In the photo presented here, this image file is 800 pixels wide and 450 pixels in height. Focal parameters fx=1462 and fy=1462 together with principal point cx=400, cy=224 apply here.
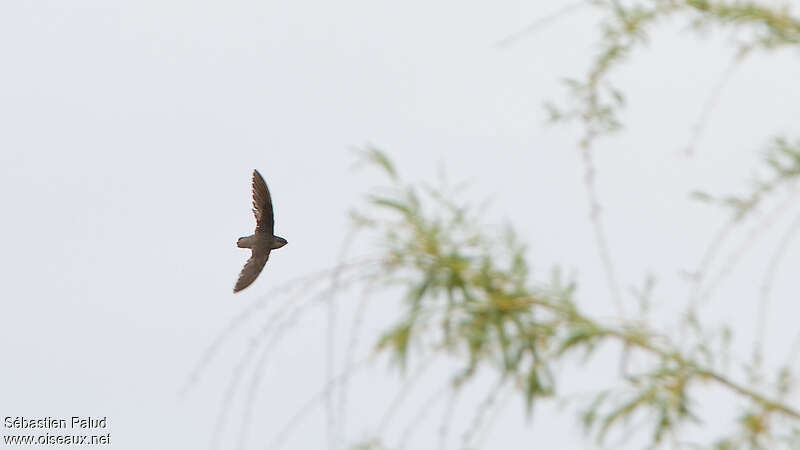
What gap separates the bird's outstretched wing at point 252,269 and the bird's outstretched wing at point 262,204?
281 mm

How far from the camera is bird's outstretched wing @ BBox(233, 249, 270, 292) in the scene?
4.75 meters

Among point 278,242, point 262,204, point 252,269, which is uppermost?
point 262,204

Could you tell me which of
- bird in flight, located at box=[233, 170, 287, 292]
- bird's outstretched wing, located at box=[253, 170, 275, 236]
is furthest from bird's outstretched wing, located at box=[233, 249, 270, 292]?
bird's outstretched wing, located at box=[253, 170, 275, 236]

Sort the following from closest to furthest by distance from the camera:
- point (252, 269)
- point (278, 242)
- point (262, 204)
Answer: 1. point (252, 269)
2. point (278, 242)
3. point (262, 204)

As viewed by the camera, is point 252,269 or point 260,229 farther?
point 260,229

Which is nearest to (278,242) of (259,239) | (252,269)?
(259,239)

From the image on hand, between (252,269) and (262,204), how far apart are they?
52 cm

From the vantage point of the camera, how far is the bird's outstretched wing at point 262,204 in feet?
17.4

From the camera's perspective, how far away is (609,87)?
14.7ft

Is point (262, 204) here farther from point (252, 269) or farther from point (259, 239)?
point (252, 269)

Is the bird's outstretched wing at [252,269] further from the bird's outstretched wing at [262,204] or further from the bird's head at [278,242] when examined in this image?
the bird's outstretched wing at [262,204]

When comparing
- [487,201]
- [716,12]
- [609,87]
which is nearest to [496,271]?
[487,201]

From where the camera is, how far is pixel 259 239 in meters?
5.17

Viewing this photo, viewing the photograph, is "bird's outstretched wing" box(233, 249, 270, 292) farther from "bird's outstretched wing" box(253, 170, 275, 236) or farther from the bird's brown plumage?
"bird's outstretched wing" box(253, 170, 275, 236)
